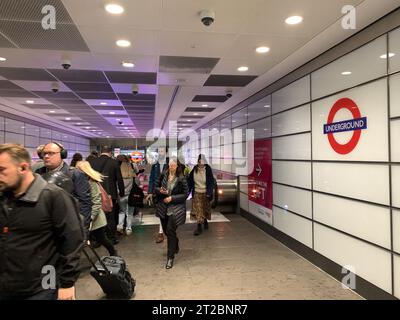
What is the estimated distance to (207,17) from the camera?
119 inches

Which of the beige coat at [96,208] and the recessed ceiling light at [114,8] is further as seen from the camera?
the beige coat at [96,208]

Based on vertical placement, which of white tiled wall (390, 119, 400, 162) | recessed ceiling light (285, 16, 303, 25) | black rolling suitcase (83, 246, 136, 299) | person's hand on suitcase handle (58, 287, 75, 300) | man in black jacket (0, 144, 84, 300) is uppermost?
recessed ceiling light (285, 16, 303, 25)

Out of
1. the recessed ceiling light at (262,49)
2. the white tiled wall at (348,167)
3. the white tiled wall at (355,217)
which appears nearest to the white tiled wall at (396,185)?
the white tiled wall at (348,167)

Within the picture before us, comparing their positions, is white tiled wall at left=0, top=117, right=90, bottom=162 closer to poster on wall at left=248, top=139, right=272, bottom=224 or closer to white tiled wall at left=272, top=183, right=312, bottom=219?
poster on wall at left=248, top=139, right=272, bottom=224

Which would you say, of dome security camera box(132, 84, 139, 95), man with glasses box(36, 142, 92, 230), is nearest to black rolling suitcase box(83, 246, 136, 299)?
man with glasses box(36, 142, 92, 230)

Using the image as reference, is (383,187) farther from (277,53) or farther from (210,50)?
(210,50)

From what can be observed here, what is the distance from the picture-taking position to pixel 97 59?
4430mm

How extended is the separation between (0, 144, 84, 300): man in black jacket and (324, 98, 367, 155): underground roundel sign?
10.7 ft

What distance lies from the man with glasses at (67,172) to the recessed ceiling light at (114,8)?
148 cm

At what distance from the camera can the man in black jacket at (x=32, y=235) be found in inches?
62.0

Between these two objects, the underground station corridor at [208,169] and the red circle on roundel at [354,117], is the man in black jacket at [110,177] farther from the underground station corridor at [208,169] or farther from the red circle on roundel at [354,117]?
the red circle on roundel at [354,117]

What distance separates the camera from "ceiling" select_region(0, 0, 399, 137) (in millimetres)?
2949
